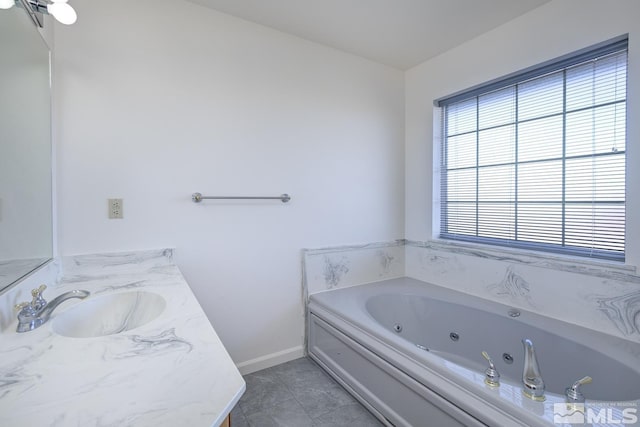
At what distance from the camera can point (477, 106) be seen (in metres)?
2.30

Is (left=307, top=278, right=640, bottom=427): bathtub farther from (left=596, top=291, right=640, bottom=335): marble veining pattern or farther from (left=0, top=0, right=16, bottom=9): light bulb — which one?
(left=0, top=0, right=16, bottom=9): light bulb

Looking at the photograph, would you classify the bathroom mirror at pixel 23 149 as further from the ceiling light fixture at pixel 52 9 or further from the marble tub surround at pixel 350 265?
the marble tub surround at pixel 350 265

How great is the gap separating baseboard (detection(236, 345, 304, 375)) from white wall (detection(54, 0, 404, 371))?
14mm

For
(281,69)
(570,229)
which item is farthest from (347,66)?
(570,229)

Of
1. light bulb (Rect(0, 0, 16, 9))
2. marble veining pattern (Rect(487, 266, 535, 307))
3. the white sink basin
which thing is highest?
light bulb (Rect(0, 0, 16, 9))

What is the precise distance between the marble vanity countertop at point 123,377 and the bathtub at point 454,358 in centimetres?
94

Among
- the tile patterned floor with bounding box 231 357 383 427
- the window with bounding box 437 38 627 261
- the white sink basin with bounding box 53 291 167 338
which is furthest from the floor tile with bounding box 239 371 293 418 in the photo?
the window with bounding box 437 38 627 261

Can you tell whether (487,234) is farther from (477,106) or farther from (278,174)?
(278,174)

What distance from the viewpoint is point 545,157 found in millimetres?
1900

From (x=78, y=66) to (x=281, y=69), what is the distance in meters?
1.14

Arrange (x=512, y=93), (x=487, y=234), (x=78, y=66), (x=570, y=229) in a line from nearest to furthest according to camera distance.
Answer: (x=78, y=66)
(x=570, y=229)
(x=512, y=93)
(x=487, y=234)

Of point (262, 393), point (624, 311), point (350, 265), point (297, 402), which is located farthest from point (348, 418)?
point (624, 311)

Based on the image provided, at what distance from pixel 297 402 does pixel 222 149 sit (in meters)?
1.57

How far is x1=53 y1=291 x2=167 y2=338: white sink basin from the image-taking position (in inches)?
44.8
